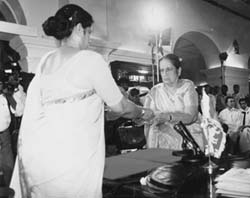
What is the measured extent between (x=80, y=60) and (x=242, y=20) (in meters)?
9.12

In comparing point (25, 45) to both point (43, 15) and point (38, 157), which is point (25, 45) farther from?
point (38, 157)

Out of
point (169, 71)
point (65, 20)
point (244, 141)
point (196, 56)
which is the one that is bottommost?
point (244, 141)

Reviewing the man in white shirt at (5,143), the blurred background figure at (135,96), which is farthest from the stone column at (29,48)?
the blurred background figure at (135,96)

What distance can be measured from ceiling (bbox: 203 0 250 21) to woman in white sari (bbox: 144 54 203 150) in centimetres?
622

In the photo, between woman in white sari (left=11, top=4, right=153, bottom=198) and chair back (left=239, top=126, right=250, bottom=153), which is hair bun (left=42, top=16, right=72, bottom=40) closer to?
woman in white sari (left=11, top=4, right=153, bottom=198)

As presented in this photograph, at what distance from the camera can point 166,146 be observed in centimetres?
231

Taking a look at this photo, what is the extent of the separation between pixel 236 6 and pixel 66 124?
8.55 metres

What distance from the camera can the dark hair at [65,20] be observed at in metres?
1.32

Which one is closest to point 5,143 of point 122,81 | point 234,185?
point 234,185

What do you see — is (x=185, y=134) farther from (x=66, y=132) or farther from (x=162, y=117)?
(x=66, y=132)

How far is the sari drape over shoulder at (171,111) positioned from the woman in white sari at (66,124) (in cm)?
103

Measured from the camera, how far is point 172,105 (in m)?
2.30

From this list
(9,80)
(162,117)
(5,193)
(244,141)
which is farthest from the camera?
(244,141)

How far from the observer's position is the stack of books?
1.02m
